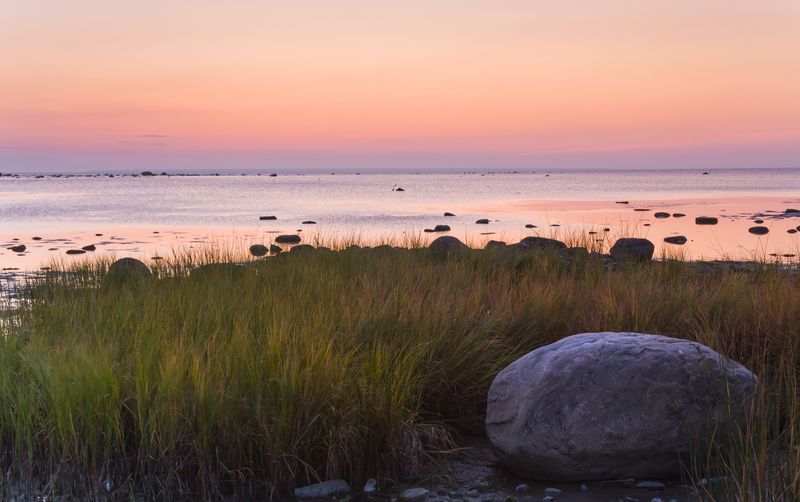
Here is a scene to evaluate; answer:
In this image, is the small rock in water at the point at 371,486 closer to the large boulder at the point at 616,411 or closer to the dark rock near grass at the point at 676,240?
the large boulder at the point at 616,411

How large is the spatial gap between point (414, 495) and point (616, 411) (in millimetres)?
1436

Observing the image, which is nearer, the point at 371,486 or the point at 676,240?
the point at 371,486

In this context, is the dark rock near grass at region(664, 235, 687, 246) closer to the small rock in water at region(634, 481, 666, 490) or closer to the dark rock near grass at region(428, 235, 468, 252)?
the dark rock near grass at region(428, 235, 468, 252)

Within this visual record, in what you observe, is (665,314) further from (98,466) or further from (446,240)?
(446,240)

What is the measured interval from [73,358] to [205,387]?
3.48 ft

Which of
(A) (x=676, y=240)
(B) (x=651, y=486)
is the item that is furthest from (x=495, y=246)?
(A) (x=676, y=240)

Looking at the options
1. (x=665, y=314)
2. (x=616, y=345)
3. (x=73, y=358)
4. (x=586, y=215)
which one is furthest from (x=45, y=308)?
(x=586, y=215)

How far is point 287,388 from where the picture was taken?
408 cm

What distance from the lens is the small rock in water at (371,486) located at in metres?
4.12

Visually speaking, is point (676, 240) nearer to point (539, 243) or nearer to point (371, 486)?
point (539, 243)

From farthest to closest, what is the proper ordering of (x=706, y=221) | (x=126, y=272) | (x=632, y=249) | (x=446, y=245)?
(x=706, y=221), (x=632, y=249), (x=446, y=245), (x=126, y=272)

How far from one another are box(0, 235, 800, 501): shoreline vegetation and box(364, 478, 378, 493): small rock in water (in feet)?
0.13

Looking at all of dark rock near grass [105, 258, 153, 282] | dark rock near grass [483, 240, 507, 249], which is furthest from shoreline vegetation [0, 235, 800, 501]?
dark rock near grass [483, 240, 507, 249]

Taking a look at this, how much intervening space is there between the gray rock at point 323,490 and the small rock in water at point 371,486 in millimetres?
119
